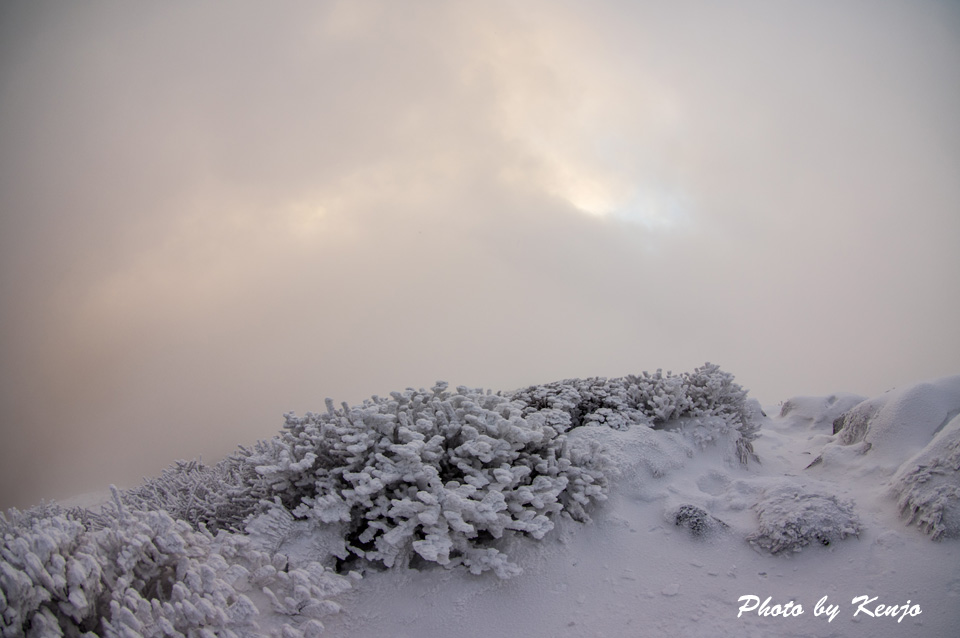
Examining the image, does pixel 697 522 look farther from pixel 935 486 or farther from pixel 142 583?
pixel 142 583

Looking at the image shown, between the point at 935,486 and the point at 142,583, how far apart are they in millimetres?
5572

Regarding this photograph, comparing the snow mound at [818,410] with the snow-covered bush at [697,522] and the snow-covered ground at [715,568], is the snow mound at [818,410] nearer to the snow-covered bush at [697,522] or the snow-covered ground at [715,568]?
the snow-covered ground at [715,568]

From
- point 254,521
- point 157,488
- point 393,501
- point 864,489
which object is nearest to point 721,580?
point 864,489

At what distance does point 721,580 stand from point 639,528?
0.70 meters

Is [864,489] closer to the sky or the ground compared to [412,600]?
closer to the sky

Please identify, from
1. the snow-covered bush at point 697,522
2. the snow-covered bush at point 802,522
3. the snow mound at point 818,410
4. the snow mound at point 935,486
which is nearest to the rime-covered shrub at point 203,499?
the snow-covered bush at point 697,522

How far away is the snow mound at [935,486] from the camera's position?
360cm

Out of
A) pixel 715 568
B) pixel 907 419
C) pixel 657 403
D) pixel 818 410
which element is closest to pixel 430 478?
pixel 715 568

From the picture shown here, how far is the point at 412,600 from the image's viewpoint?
3387 mm

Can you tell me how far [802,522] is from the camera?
3814 millimetres

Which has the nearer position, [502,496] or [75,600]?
[75,600]

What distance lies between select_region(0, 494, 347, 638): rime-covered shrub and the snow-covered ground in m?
0.20

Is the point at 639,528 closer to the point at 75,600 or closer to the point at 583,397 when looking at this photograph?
the point at 583,397

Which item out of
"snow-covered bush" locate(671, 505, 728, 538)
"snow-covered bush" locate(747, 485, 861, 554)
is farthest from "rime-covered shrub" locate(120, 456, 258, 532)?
"snow-covered bush" locate(747, 485, 861, 554)
